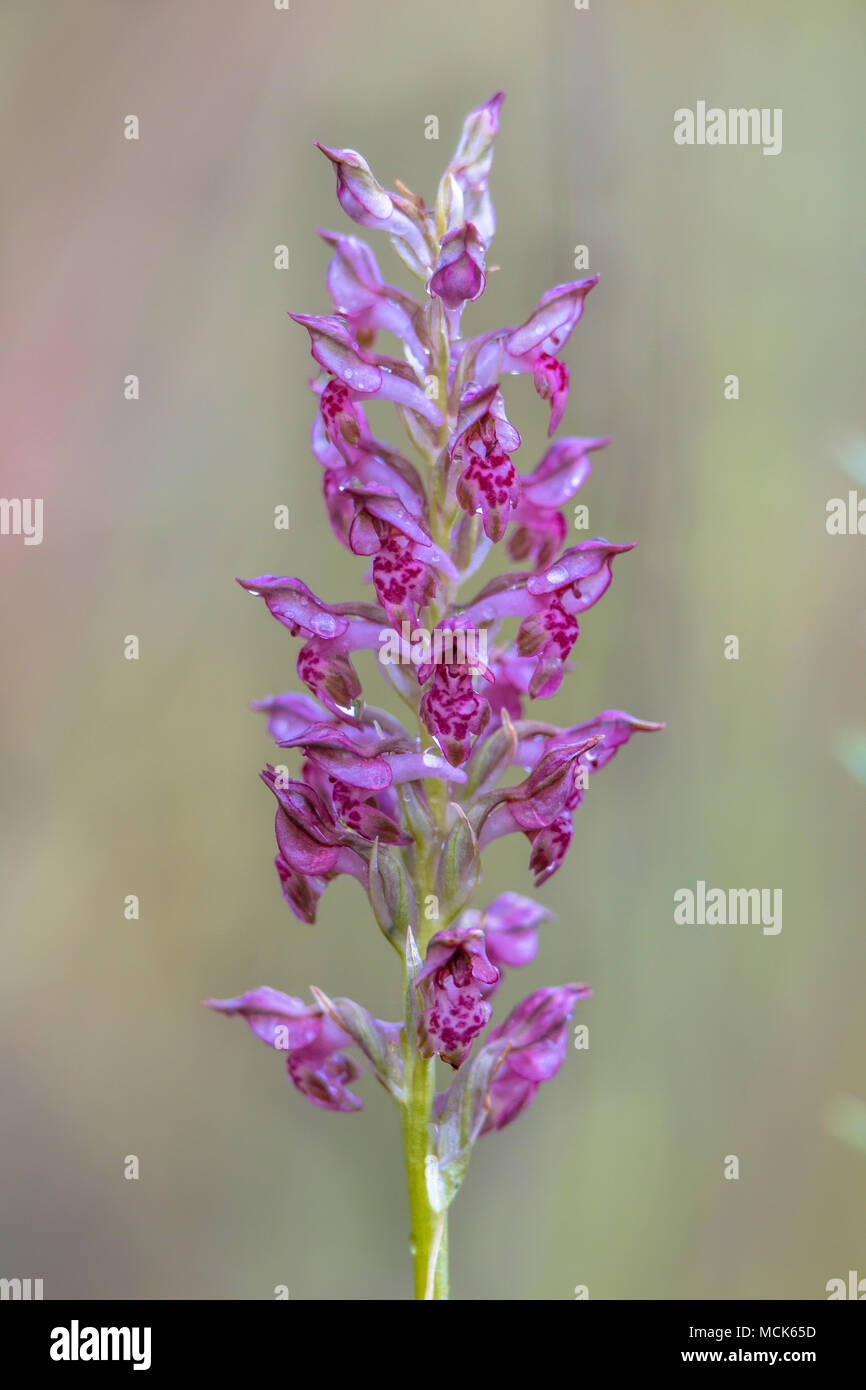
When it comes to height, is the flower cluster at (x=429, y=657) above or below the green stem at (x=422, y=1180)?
above

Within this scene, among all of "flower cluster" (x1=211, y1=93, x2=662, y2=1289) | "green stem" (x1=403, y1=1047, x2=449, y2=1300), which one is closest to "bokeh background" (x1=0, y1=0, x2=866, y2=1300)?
"flower cluster" (x1=211, y1=93, x2=662, y2=1289)

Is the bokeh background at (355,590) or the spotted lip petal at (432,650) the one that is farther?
the bokeh background at (355,590)

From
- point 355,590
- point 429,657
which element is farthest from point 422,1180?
point 355,590

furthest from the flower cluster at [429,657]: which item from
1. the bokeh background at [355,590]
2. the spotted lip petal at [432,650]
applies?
the bokeh background at [355,590]

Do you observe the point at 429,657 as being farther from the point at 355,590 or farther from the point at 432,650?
the point at 355,590

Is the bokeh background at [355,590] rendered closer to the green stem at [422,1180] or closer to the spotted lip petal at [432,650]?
the spotted lip petal at [432,650]

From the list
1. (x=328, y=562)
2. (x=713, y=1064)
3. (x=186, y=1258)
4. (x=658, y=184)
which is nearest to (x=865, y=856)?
(x=713, y=1064)

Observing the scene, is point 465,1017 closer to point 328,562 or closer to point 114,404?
point 328,562
